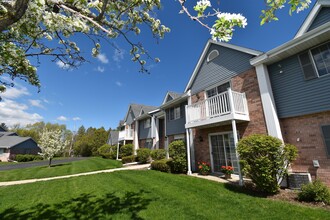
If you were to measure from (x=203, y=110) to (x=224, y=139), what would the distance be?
2183mm

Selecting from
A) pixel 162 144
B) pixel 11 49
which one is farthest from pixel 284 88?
pixel 162 144

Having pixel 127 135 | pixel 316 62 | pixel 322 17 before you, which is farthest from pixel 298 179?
pixel 127 135

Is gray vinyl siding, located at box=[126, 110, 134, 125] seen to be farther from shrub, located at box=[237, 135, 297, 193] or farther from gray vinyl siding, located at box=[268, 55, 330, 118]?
shrub, located at box=[237, 135, 297, 193]

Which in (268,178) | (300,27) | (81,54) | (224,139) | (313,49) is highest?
(300,27)

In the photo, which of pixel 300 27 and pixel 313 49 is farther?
pixel 300 27

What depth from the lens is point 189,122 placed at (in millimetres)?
11406

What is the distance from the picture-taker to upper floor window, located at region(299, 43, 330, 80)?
664cm

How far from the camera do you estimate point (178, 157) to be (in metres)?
11.5

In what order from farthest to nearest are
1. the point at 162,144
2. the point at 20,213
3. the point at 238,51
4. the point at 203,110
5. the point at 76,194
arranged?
the point at 162,144
the point at 203,110
the point at 238,51
the point at 76,194
the point at 20,213

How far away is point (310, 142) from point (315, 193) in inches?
89.7

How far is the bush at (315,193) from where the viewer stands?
5.21 meters

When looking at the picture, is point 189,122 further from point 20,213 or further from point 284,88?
point 20,213

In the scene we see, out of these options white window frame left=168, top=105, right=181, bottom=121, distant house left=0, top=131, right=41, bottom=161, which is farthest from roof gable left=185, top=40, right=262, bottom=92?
distant house left=0, top=131, right=41, bottom=161

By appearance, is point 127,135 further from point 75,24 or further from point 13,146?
point 13,146
